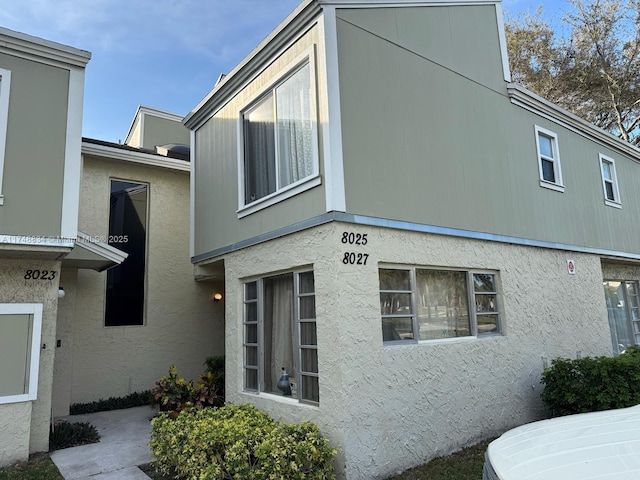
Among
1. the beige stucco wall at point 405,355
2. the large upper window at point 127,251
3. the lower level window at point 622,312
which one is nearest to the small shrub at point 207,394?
the beige stucco wall at point 405,355

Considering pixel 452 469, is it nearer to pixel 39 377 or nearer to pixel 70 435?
pixel 70 435

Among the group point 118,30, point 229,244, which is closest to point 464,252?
point 229,244

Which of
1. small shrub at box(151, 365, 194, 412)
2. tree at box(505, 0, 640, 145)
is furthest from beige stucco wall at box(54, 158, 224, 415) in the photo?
tree at box(505, 0, 640, 145)

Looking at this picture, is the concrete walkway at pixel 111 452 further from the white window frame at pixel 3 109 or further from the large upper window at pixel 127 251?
the white window frame at pixel 3 109

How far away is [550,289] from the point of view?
8.54 meters

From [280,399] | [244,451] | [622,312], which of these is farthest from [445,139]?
[622,312]

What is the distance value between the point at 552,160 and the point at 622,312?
489 centimetres

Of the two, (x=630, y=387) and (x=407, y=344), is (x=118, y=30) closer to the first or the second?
(x=407, y=344)

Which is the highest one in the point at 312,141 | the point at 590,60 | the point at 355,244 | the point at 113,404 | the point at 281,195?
the point at 590,60

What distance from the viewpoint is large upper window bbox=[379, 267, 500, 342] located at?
20.2ft

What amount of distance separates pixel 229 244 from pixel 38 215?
2.92 meters

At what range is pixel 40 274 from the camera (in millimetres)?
6824

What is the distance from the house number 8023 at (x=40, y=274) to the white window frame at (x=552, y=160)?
346 inches

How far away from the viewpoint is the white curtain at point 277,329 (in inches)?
261
